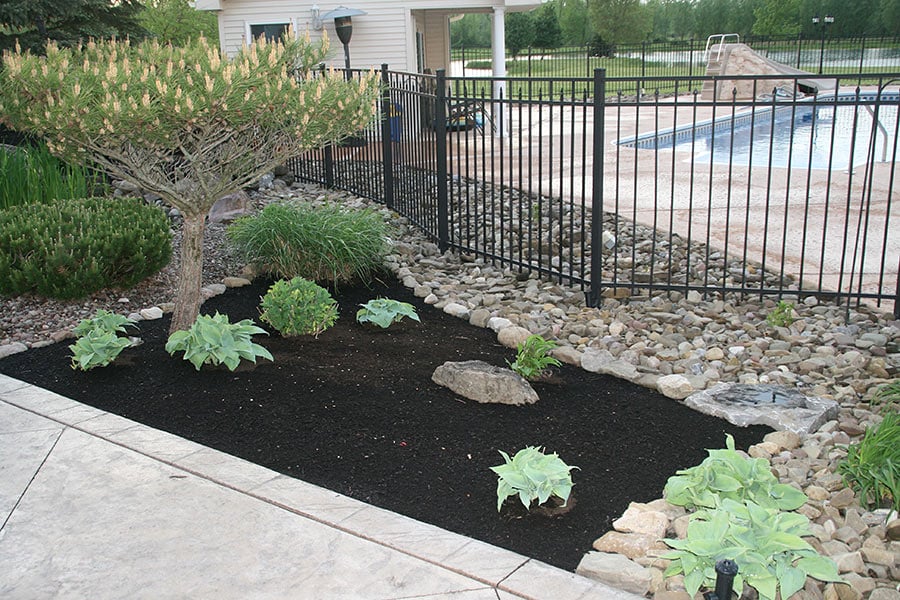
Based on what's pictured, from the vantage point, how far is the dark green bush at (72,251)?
20.1 feet

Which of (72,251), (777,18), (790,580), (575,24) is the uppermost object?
(575,24)

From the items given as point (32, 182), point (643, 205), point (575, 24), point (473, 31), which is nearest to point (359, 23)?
point (643, 205)

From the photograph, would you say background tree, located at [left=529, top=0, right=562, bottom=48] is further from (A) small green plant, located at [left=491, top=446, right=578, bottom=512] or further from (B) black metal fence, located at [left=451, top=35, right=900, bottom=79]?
(A) small green plant, located at [left=491, top=446, right=578, bottom=512]

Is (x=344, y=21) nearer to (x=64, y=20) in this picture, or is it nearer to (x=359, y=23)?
(x=359, y=23)

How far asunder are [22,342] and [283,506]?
10.2 feet

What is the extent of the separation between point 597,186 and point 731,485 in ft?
10.1

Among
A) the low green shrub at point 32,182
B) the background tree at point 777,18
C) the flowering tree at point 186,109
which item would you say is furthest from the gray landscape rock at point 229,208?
the background tree at point 777,18

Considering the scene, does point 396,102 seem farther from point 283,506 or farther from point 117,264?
point 283,506

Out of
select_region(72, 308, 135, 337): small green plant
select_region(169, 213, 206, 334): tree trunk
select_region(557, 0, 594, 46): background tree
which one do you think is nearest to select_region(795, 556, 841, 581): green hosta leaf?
select_region(169, 213, 206, 334): tree trunk

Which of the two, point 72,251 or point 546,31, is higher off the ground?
point 546,31

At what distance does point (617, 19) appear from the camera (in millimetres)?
36062

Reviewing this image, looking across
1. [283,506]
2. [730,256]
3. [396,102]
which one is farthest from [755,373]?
[396,102]

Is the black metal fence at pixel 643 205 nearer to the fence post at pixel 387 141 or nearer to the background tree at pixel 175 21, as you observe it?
the fence post at pixel 387 141

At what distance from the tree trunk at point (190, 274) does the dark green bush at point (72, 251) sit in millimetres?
1228
